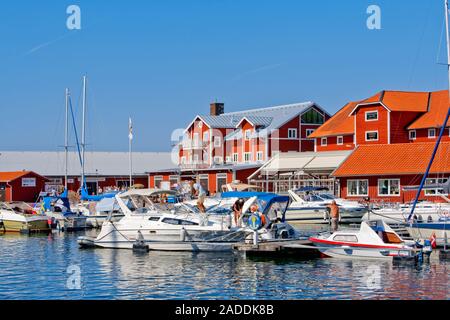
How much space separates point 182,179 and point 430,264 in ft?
201

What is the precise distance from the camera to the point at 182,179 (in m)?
92.6

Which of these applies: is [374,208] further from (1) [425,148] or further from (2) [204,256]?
(2) [204,256]

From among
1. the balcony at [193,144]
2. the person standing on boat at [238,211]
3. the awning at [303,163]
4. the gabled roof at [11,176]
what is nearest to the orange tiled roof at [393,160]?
the awning at [303,163]

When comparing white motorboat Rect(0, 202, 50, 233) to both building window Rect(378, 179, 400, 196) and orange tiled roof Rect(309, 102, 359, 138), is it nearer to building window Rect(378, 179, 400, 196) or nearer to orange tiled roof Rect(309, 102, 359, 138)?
building window Rect(378, 179, 400, 196)

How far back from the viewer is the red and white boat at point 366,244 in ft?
110

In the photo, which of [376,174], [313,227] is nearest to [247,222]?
[313,227]

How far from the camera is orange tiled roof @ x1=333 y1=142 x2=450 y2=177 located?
204 ft

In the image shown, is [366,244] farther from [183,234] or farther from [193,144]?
[193,144]

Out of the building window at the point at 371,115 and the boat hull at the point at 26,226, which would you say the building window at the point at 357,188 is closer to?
the building window at the point at 371,115

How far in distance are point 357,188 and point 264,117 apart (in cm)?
2755

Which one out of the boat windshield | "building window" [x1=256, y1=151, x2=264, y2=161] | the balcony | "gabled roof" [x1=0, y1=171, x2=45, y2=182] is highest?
the balcony

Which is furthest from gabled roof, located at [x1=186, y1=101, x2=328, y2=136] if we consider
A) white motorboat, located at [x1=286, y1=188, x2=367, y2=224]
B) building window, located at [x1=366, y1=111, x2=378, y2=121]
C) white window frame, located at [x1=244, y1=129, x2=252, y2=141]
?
white motorboat, located at [x1=286, y1=188, x2=367, y2=224]

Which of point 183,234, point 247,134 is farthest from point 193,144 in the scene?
point 183,234

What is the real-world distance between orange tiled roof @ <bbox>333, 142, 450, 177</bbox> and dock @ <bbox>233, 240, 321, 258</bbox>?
27.5 m
